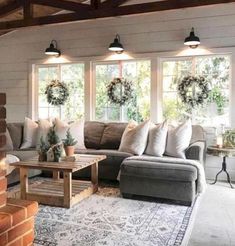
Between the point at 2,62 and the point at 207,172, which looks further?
the point at 2,62

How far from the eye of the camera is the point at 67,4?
488cm

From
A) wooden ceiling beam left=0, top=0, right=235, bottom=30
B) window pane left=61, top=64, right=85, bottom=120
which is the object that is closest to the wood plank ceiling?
wooden ceiling beam left=0, top=0, right=235, bottom=30

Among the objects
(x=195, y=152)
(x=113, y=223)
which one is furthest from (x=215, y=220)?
(x=195, y=152)

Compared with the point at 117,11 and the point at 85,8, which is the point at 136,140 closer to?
the point at 117,11

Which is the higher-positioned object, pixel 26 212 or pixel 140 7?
pixel 140 7

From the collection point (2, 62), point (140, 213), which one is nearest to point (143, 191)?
point (140, 213)

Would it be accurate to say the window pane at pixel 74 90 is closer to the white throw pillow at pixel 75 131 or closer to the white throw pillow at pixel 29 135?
the white throw pillow at pixel 75 131

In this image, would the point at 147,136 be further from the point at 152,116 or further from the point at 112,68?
the point at 112,68

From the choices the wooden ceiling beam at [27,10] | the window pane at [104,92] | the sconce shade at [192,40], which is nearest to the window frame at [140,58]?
the window pane at [104,92]

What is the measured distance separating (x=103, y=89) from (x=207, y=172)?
2.51 metres

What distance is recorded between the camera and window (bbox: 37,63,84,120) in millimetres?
6320

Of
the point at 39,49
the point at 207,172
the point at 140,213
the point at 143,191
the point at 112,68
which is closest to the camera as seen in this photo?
the point at 140,213

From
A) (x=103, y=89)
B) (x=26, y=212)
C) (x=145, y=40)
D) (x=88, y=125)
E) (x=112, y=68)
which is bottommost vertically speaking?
(x=26, y=212)

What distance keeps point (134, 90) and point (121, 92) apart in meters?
0.25
